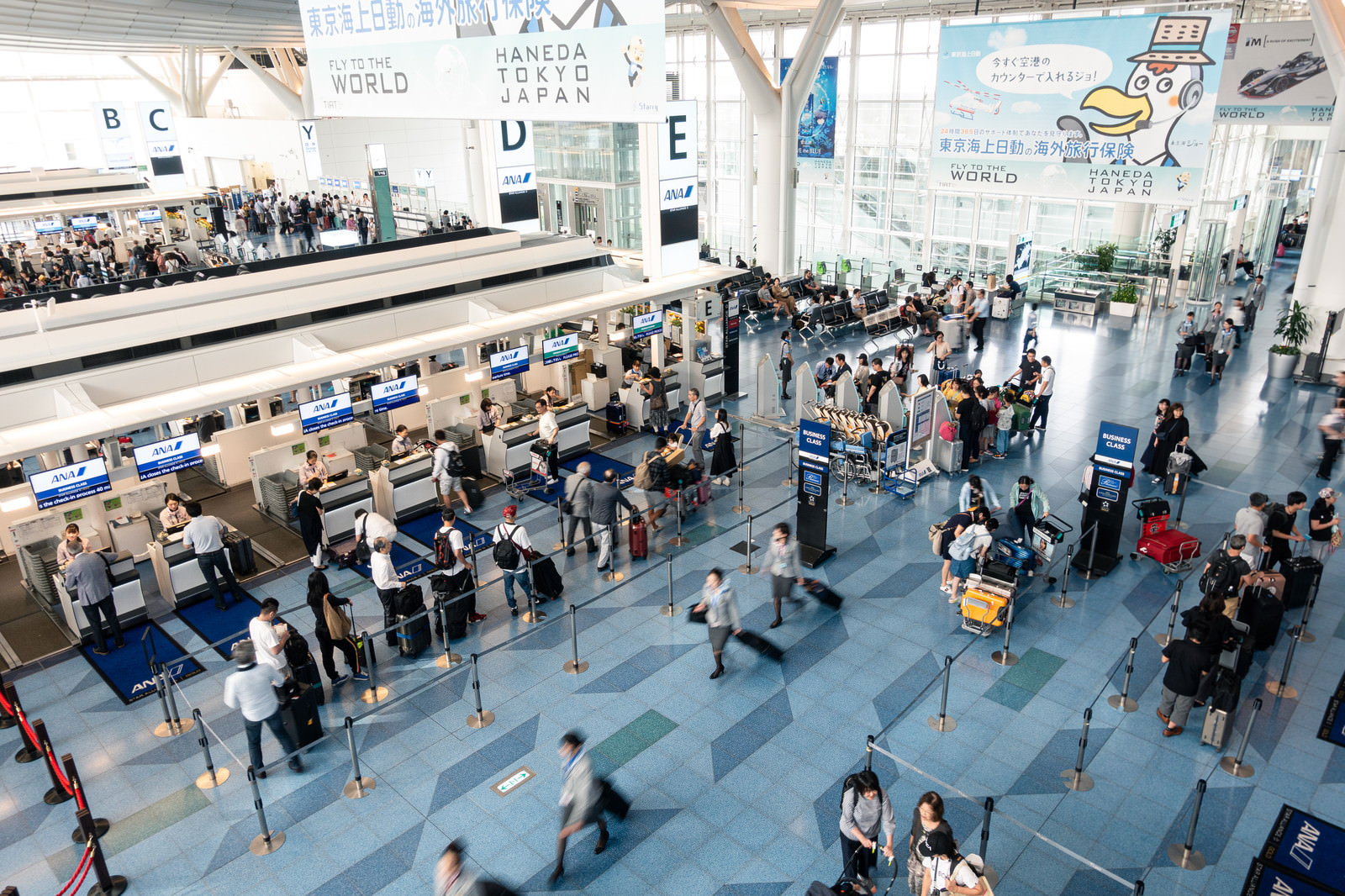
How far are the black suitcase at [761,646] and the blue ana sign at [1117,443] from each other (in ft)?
15.9

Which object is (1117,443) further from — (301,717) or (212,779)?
(212,779)

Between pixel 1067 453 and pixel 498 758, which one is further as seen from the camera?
pixel 1067 453

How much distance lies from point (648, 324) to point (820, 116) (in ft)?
40.9

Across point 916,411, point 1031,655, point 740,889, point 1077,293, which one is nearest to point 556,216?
point 1077,293

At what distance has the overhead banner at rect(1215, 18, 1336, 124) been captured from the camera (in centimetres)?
1833

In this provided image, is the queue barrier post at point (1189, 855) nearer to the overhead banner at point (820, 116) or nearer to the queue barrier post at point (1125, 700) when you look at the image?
the queue barrier post at point (1125, 700)

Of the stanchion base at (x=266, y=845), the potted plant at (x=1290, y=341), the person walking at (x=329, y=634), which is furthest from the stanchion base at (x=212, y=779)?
the potted plant at (x=1290, y=341)

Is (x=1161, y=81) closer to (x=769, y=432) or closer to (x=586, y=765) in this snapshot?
(x=769, y=432)

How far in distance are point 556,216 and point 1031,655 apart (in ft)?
88.1

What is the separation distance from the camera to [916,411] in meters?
14.4

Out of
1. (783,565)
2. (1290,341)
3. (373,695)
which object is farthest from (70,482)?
(1290,341)

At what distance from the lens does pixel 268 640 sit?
27.9 feet

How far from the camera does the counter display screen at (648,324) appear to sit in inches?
682

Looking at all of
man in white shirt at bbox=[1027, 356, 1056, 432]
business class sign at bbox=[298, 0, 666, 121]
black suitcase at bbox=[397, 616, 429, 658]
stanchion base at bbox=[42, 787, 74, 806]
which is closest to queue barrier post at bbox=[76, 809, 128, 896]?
stanchion base at bbox=[42, 787, 74, 806]
